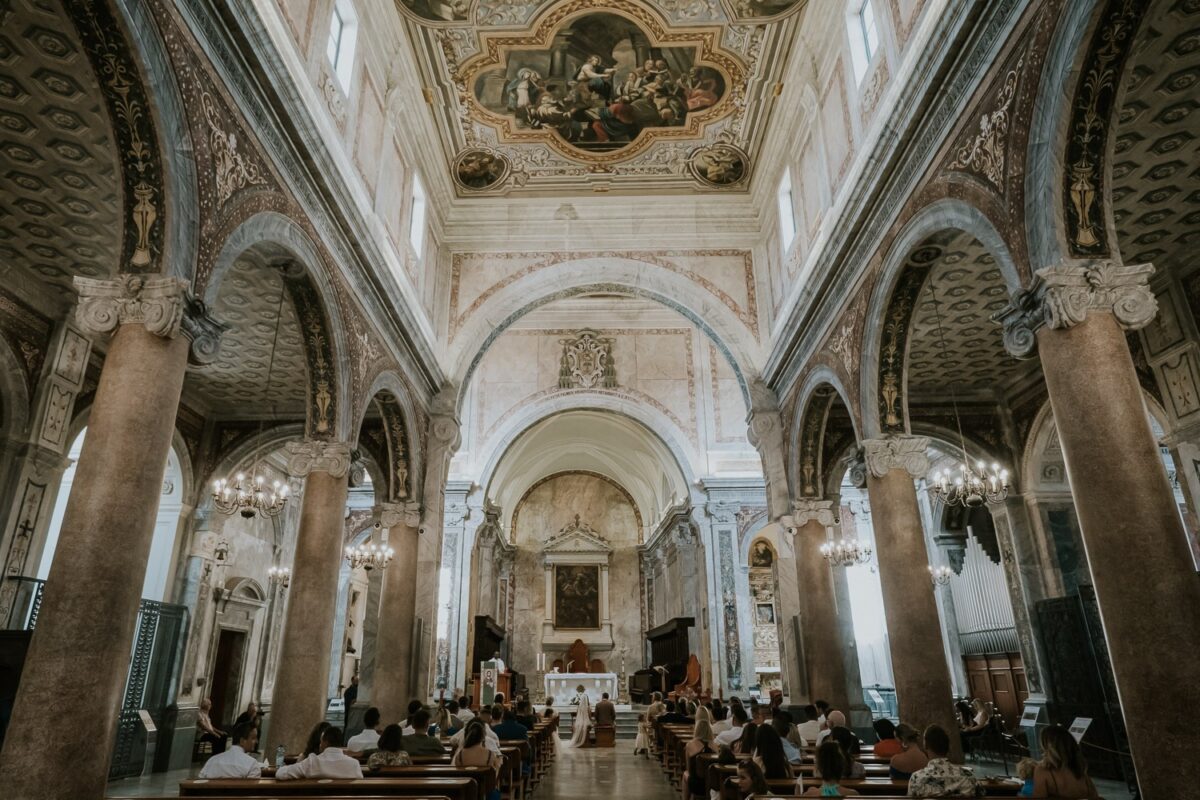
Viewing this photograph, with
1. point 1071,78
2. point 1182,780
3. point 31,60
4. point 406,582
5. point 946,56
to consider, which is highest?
point 946,56

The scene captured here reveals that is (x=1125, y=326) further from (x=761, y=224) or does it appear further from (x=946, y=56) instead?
(x=761, y=224)

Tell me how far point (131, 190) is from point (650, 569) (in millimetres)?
27023

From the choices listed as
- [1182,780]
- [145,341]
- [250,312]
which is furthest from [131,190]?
[1182,780]

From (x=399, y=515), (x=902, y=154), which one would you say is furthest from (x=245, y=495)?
(x=902, y=154)

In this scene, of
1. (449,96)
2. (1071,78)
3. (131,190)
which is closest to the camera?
(1071,78)

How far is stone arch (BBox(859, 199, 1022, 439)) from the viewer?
673cm

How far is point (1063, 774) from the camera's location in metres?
4.82

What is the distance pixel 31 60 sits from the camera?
623cm

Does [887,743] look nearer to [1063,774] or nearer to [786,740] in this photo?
[786,740]

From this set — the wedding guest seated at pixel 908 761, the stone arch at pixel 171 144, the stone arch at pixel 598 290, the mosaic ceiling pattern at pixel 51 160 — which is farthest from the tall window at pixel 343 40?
the wedding guest seated at pixel 908 761

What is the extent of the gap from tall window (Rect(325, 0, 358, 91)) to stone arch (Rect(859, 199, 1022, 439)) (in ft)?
23.2

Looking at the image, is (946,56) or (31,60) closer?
(31,60)

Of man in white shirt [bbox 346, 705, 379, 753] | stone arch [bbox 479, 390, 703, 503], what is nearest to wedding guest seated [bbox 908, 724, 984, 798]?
man in white shirt [bbox 346, 705, 379, 753]

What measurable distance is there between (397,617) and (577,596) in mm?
19201
